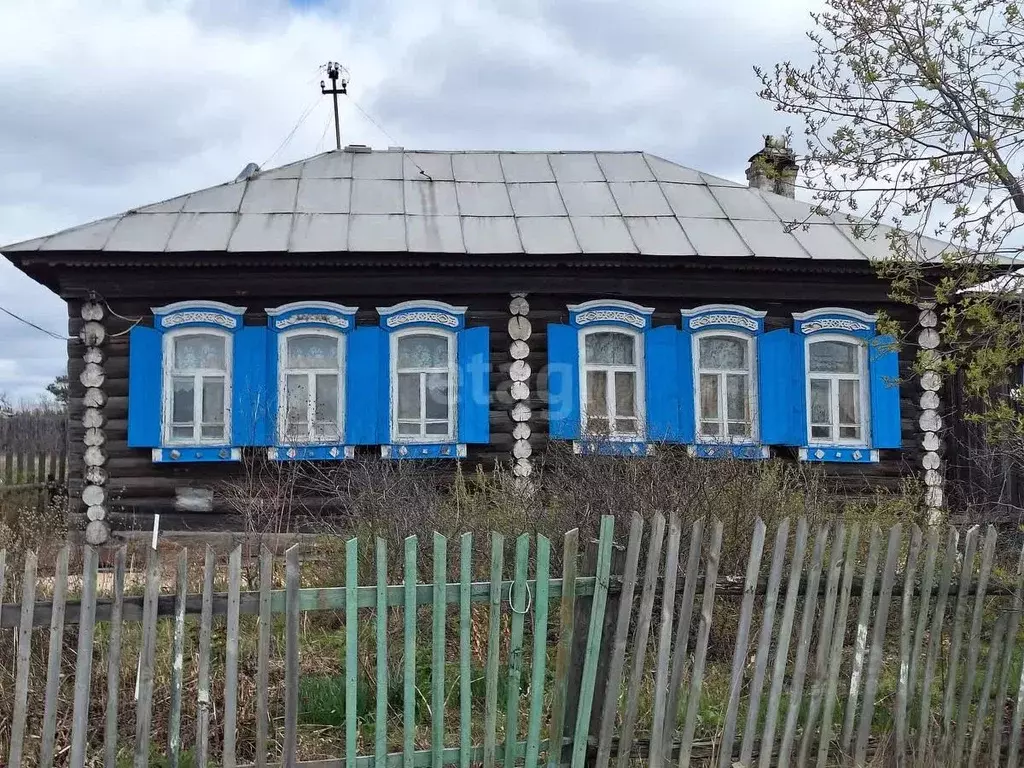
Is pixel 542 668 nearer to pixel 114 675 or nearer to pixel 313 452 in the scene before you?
pixel 114 675

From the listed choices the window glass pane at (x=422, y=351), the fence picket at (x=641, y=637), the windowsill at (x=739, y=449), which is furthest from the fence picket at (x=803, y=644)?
the window glass pane at (x=422, y=351)

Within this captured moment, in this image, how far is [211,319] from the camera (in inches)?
362

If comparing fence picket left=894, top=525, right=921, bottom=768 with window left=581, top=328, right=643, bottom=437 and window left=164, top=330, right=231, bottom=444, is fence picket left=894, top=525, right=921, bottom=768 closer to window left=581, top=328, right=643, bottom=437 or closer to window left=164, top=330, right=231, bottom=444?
window left=581, top=328, right=643, bottom=437

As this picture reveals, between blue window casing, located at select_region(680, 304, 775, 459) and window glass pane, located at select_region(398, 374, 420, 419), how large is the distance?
9.55 feet

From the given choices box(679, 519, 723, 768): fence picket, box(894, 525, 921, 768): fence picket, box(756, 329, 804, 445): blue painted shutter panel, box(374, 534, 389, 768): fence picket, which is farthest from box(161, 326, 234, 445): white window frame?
box(894, 525, 921, 768): fence picket

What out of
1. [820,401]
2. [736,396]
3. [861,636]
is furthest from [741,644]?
[820,401]

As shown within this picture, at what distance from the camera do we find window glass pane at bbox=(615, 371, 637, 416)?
961 cm

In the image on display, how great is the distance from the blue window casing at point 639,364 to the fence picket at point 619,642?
18.9 feet

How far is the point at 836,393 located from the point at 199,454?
23.2 ft

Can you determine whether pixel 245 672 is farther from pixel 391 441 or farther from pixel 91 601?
pixel 391 441

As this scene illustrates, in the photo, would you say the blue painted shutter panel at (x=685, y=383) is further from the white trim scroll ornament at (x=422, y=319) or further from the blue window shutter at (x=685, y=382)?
the white trim scroll ornament at (x=422, y=319)

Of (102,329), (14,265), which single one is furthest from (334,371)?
(14,265)

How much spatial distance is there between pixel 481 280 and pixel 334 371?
6.18 feet

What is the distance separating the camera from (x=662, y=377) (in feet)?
31.1
